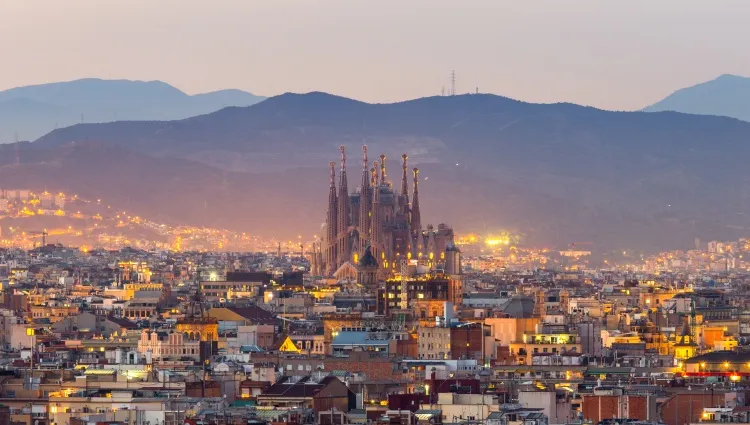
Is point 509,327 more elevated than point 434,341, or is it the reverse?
point 509,327

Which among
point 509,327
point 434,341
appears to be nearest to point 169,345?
point 434,341

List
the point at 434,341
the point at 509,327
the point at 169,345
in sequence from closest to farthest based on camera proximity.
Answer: the point at 169,345, the point at 434,341, the point at 509,327

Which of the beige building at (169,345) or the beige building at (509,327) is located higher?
the beige building at (509,327)

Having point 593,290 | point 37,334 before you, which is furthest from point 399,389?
point 593,290

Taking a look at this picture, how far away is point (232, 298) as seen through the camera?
180 meters

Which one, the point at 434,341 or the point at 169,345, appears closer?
the point at 169,345

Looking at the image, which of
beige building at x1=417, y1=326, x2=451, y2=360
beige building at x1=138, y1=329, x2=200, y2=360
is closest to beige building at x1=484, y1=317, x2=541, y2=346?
beige building at x1=417, y1=326, x2=451, y2=360

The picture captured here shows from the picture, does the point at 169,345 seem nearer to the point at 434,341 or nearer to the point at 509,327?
the point at 434,341

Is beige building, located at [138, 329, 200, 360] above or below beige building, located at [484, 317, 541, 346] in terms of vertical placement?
below

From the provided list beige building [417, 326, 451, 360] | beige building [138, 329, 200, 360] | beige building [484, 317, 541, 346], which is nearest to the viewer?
beige building [138, 329, 200, 360]

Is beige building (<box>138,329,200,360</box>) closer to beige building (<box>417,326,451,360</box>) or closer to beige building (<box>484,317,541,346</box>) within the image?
beige building (<box>417,326,451,360</box>)

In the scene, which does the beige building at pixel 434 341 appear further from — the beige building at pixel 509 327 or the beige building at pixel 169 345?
the beige building at pixel 169 345

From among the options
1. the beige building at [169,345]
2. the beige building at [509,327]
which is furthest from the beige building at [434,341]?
the beige building at [169,345]

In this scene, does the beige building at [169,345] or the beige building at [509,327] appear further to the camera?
the beige building at [509,327]
